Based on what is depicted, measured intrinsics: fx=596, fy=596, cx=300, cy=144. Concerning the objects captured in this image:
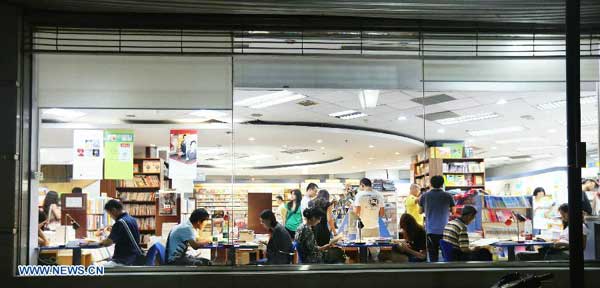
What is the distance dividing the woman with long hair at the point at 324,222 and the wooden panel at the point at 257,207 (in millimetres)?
906

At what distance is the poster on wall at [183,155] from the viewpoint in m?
7.27

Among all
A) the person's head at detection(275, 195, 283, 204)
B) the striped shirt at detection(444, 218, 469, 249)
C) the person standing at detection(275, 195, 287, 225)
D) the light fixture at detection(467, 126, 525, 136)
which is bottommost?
the striped shirt at detection(444, 218, 469, 249)

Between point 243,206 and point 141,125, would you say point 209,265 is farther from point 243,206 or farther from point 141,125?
point 243,206

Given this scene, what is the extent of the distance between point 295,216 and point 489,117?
549cm

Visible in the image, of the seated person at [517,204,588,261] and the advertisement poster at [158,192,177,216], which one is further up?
the advertisement poster at [158,192,177,216]

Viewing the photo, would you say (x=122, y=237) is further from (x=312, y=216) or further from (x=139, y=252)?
(x=312, y=216)

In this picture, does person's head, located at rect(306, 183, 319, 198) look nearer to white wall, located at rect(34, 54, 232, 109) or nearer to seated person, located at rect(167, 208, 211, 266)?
seated person, located at rect(167, 208, 211, 266)

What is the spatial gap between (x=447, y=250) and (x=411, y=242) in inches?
21.6

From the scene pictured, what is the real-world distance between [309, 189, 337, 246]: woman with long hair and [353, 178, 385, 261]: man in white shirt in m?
0.47

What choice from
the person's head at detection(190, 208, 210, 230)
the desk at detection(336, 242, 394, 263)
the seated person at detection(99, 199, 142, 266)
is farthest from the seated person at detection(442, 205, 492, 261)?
the seated person at detection(99, 199, 142, 266)

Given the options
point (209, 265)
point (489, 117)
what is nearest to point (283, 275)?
point (209, 265)

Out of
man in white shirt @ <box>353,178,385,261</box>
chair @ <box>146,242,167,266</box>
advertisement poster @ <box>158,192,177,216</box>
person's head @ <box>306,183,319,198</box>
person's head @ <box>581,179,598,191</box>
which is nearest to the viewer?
chair @ <box>146,242,167,266</box>

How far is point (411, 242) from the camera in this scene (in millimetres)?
7527

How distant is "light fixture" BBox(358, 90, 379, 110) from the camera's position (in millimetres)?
8938
